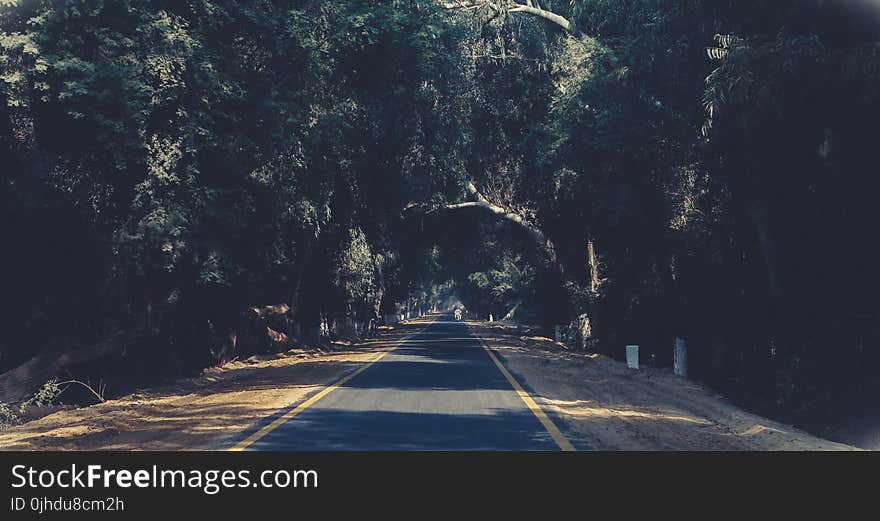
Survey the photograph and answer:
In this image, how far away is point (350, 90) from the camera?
24.9m

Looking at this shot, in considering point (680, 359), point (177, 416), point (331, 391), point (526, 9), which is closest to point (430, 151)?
point (526, 9)

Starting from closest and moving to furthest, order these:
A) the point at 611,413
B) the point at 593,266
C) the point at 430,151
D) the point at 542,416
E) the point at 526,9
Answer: the point at 542,416 < the point at 611,413 < the point at 430,151 < the point at 526,9 < the point at 593,266

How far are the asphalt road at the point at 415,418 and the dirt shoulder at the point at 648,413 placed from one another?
Result: 83 cm

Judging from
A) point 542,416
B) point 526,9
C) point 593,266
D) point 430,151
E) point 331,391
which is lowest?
point 542,416

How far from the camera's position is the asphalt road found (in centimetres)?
1218

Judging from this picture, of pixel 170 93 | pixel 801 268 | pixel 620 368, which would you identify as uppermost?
pixel 170 93

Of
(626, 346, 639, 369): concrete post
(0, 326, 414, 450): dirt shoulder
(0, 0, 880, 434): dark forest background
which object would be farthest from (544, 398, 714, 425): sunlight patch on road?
(626, 346, 639, 369): concrete post

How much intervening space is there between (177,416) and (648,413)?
27.0ft

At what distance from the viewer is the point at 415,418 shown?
49.9ft

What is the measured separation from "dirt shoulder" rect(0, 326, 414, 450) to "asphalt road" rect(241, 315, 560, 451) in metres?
0.83

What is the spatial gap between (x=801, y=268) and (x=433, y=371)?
1006 cm

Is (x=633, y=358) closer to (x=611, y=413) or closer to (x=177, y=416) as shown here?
(x=611, y=413)
